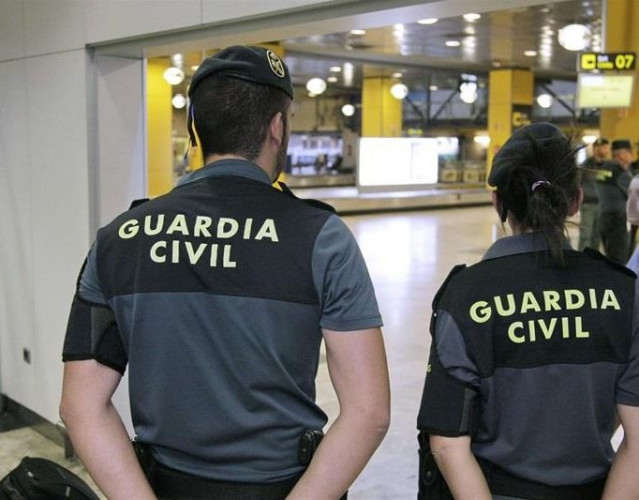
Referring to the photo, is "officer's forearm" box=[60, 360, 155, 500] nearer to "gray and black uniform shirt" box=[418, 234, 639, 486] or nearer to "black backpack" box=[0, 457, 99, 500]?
"black backpack" box=[0, 457, 99, 500]

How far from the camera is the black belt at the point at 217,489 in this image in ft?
4.96

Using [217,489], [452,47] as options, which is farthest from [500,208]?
[452,47]

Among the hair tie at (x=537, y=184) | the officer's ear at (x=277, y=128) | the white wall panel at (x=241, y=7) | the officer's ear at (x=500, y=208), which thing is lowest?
the officer's ear at (x=500, y=208)

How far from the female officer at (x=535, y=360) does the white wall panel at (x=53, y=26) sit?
3.04 meters

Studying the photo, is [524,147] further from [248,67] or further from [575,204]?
[248,67]

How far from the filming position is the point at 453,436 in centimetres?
163

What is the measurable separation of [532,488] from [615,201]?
7.44 metres

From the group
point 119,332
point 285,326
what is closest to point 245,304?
point 285,326

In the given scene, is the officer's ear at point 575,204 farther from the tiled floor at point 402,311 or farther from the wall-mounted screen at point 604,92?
the wall-mounted screen at point 604,92

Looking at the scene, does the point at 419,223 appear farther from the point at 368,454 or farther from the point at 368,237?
the point at 368,454

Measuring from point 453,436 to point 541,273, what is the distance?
1.19 feet

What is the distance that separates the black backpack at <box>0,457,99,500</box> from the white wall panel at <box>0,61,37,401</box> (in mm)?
3108

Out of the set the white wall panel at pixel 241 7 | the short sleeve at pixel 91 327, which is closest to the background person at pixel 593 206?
the white wall panel at pixel 241 7

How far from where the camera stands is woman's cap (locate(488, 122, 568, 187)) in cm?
Result: 169
